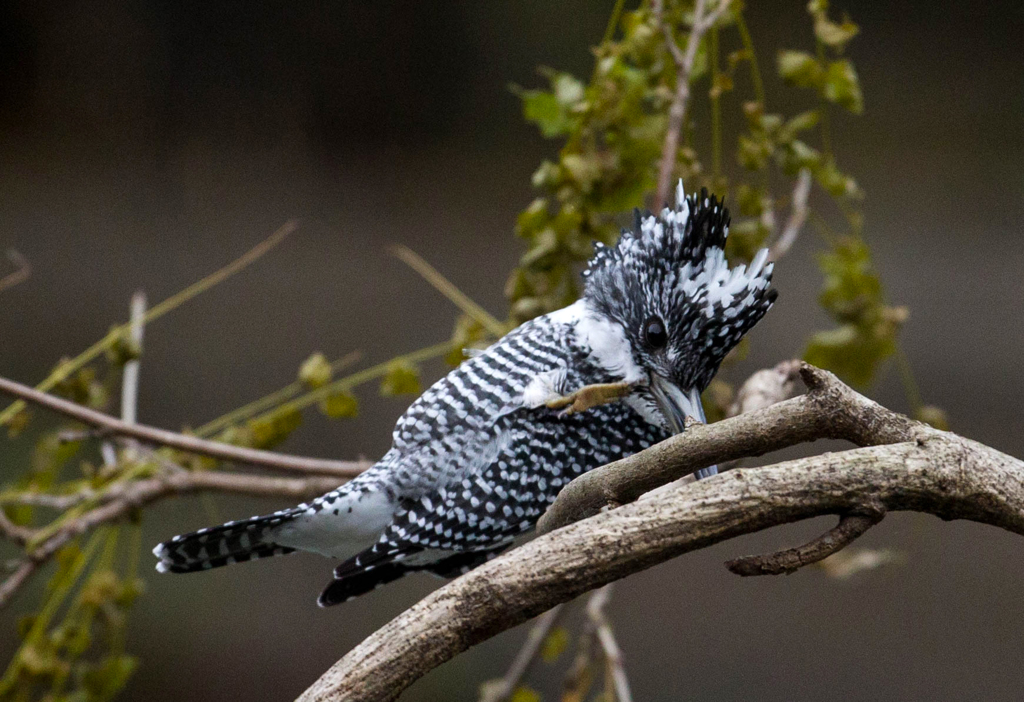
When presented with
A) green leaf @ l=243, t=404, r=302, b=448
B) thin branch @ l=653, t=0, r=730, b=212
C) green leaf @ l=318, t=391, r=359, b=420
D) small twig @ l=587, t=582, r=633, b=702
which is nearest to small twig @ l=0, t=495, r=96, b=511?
green leaf @ l=243, t=404, r=302, b=448

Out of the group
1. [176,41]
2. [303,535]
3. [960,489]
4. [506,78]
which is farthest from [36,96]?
[960,489]

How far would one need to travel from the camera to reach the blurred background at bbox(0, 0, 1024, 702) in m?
1.47

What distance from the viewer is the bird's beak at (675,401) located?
1.86 ft

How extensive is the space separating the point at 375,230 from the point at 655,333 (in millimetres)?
1034

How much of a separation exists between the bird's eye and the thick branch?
0.16 m

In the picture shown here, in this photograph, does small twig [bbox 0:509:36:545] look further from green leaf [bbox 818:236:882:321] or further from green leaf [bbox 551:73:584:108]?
green leaf [bbox 818:236:882:321]

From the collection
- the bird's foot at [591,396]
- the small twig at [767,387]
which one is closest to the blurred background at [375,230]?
the small twig at [767,387]

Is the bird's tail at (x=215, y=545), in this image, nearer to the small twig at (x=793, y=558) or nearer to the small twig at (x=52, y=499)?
the small twig at (x=793, y=558)

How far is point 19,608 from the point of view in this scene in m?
1.65

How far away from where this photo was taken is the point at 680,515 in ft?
1.35

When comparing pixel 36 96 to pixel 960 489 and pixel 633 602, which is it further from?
pixel 960 489

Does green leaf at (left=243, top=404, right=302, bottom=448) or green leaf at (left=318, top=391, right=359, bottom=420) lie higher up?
green leaf at (left=243, top=404, right=302, bottom=448)

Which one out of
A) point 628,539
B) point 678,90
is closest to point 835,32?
point 678,90

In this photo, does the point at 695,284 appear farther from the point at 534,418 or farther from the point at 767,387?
the point at 767,387
